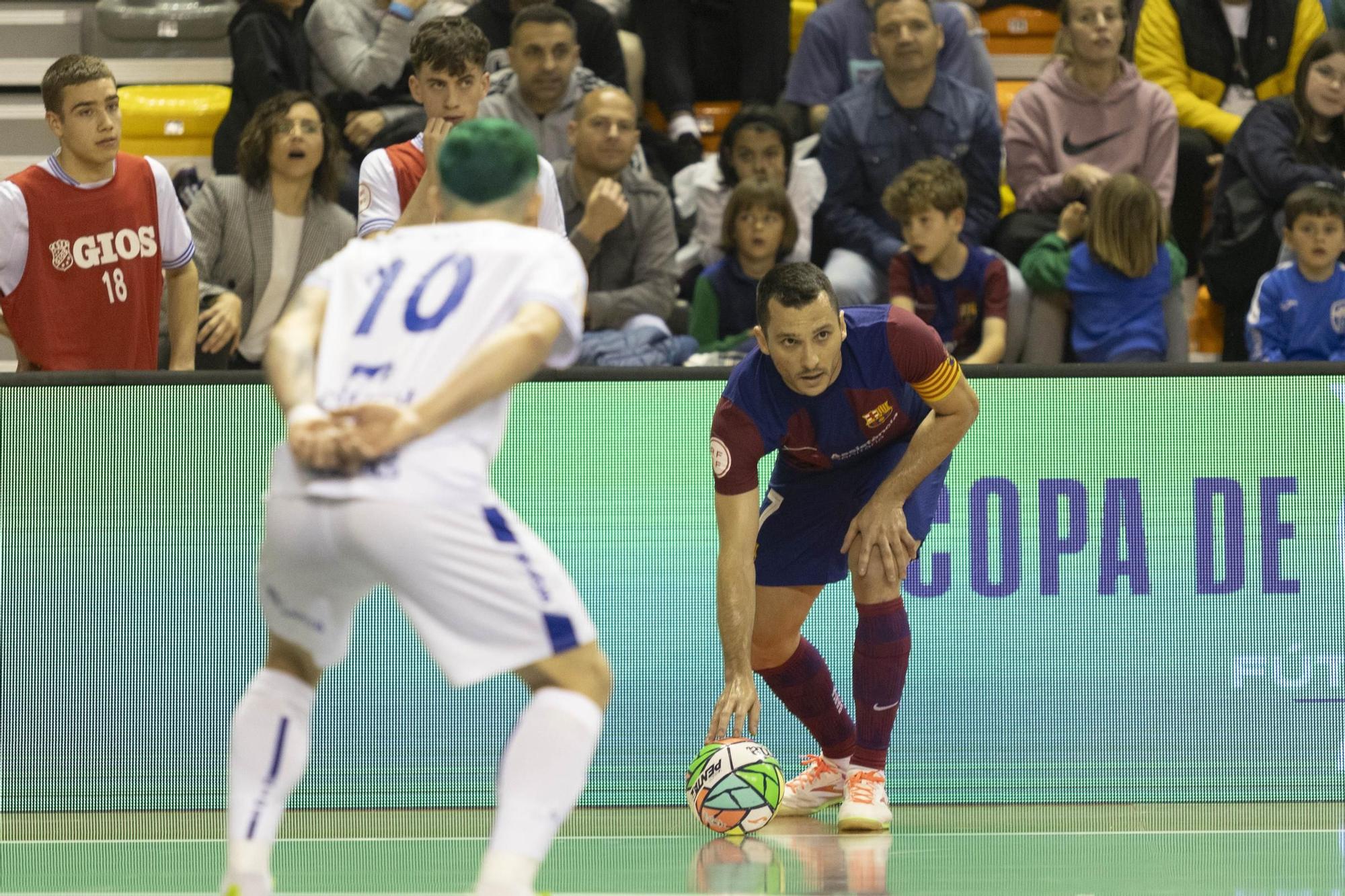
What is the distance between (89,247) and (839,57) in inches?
163

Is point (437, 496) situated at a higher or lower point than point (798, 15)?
lower

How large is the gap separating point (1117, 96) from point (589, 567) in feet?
13.5

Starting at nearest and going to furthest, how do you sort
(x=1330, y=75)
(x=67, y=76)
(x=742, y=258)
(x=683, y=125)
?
(x=67, y=76) < (x=742, y=258) < (x=1330, y=75) < (x=683, y=125)

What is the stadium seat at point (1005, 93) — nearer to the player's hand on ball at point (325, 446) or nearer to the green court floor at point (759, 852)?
the green court floor at point (759, 852)

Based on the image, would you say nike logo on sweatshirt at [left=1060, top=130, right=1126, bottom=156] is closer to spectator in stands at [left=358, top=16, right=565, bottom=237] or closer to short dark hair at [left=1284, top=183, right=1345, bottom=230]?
short dark hair at [left=1284, top=183, right=1345, bottom=230]

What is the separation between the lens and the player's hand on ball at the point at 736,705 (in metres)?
4.62

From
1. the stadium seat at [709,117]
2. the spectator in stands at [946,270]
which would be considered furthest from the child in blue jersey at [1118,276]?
the stadium seat at [709,117]

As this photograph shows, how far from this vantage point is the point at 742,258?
7586 mm

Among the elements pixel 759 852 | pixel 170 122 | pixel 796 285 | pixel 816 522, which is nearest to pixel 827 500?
pixel 816 522

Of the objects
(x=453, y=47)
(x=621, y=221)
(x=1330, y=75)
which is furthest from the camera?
(x=1330, y=75)

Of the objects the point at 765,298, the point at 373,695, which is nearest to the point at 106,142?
the point at 373,695

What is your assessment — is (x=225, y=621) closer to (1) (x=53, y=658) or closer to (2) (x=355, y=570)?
(1) (x=53, y=658)

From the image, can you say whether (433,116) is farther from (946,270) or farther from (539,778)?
(539,778)

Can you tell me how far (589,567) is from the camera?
572 cm
